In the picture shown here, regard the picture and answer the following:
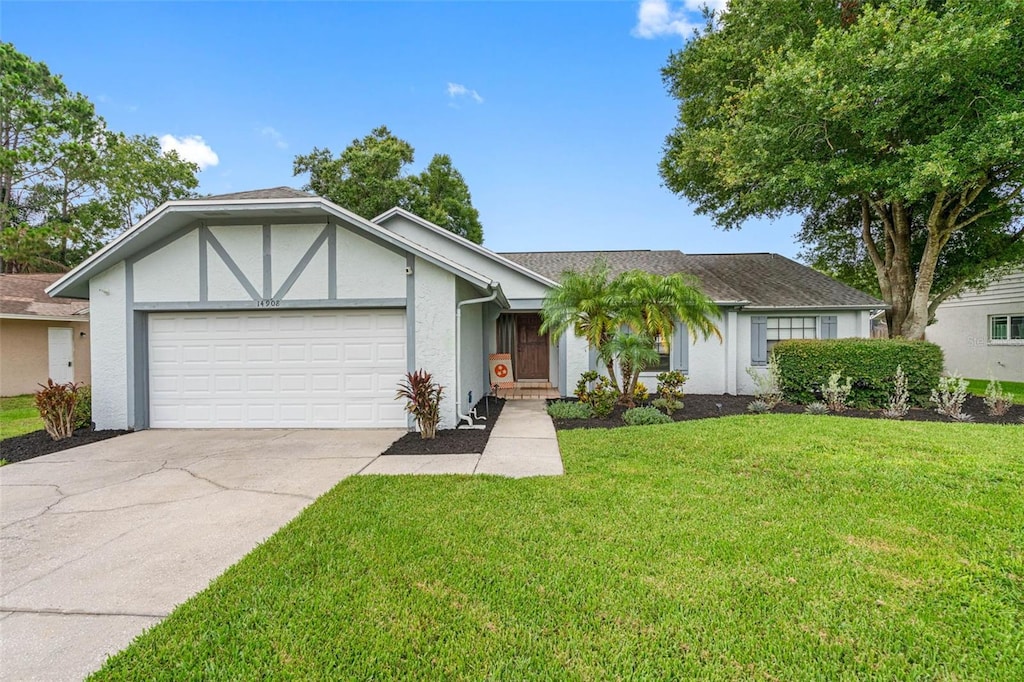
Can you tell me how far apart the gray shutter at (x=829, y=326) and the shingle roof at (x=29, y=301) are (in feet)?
67.4

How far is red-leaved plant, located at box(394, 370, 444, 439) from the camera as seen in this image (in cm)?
682

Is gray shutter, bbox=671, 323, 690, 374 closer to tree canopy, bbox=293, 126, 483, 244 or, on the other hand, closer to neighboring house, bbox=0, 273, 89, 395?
tree canopy, bbox=293, 126, 483, 244

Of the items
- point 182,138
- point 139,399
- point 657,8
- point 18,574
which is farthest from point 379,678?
point 182,138

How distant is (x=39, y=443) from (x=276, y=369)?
3637 mm

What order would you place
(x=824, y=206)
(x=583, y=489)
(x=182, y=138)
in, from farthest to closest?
(x=182, y=138) → (x=824, y=206) → (x=583, y=489)

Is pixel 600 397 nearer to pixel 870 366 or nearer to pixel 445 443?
pixel 445 443

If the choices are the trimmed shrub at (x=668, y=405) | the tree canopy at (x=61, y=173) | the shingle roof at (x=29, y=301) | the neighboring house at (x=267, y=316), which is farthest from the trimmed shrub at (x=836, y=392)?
the tree canopy at (x=61, y=173)

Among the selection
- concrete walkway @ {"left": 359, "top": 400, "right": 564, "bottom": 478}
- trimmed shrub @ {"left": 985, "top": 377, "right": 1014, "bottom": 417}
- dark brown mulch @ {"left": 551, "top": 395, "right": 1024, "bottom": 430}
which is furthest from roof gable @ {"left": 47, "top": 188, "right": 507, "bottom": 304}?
trimmed shrub @ {"left": 985, "top": 377, "right": 1014, "bottom": 417}

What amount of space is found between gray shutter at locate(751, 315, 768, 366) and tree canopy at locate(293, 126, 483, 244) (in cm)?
1708

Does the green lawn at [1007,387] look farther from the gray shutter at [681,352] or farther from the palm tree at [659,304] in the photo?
the palm tree at [659,304]

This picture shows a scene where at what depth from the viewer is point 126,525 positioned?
3852 millimetres

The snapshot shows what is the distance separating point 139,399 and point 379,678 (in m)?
8.29

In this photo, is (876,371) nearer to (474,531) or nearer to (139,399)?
(474,531)

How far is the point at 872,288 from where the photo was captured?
17406mm
